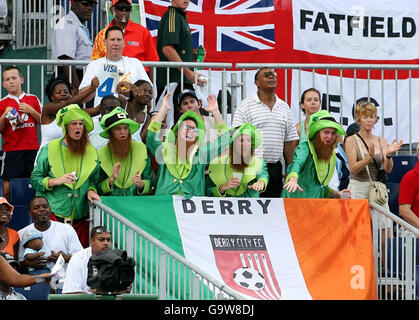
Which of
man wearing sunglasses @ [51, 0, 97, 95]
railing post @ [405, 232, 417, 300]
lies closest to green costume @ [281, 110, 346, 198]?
railing post @ [405, 232, 417, 300]

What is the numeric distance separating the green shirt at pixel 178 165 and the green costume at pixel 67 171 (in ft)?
2.19

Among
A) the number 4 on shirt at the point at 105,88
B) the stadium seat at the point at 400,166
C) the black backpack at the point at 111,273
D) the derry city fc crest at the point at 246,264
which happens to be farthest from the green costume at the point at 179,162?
the black backpack at the point at 111,273

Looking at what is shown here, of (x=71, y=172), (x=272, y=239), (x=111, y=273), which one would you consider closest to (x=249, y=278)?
(x=272, y=239)

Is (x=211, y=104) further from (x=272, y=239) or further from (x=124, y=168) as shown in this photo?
(x=272, y=239)

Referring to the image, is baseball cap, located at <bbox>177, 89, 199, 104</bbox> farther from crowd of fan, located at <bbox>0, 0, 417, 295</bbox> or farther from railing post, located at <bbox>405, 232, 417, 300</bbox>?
railing post, located at <bbox>405, 232, 417, 300</bbox>

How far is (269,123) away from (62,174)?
8.42ft

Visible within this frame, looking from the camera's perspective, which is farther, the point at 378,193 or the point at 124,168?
the point at 378,193

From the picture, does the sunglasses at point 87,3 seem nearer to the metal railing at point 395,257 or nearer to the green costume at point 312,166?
the green costume at point 312,166

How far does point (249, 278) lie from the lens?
12.8 m

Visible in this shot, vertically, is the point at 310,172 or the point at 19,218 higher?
the point at 310,172

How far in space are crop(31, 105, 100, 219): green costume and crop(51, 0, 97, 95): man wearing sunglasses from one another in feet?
7.89

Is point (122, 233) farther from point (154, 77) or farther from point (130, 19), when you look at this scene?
point (130, 19)

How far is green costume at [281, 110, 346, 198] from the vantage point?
13625 millimetres
